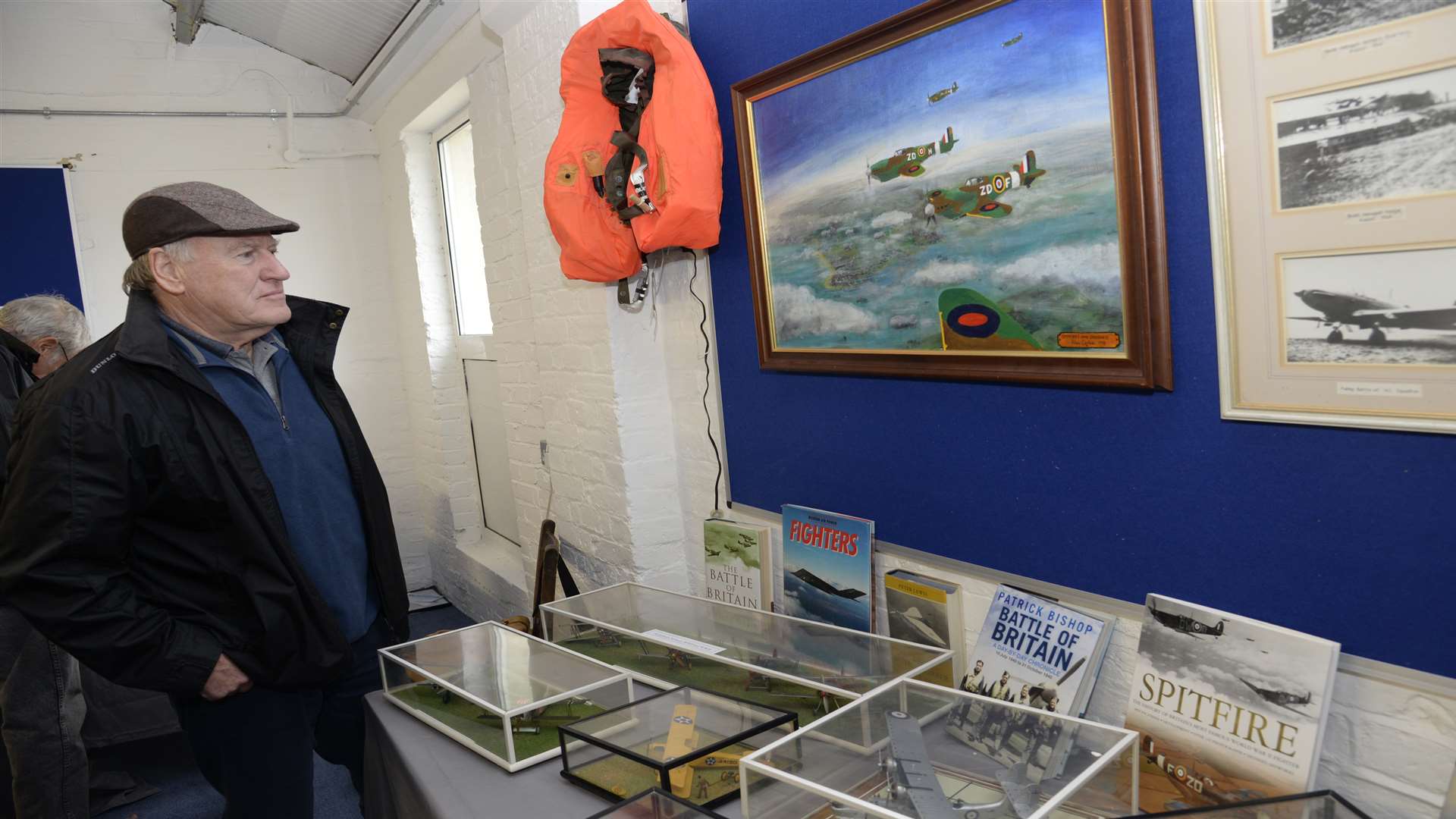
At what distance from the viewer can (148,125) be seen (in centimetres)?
462

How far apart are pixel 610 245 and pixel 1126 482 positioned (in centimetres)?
134

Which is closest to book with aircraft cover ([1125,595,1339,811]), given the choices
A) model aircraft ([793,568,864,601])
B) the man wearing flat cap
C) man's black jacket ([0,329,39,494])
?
model aircraft ([793,568,864,601])

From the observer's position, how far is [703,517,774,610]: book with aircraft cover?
87.4 inches

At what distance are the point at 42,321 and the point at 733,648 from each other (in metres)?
2.57

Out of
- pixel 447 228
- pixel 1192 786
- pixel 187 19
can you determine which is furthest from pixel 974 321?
pixel 187 19

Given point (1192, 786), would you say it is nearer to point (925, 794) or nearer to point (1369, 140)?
point (925, 794)

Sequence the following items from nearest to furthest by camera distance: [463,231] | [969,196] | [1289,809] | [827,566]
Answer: [1289,809], [969,196], [827,566], [463,231]

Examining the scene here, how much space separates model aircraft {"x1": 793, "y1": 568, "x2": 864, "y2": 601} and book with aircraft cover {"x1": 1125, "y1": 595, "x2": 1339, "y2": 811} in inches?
25.6

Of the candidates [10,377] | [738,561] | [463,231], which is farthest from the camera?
[463,231]

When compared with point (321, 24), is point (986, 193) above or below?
below

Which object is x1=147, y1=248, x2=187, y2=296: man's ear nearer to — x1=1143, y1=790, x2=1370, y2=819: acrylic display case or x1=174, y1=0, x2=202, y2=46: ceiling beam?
x1=1143, y1=790, x2=1370, y2=819: acrylic display case

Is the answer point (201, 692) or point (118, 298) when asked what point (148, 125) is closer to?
point (118, 298)

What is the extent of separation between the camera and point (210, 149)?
4746mm

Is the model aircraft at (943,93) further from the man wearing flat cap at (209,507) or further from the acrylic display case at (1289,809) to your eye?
the man wearing flat cap at (209,507)
